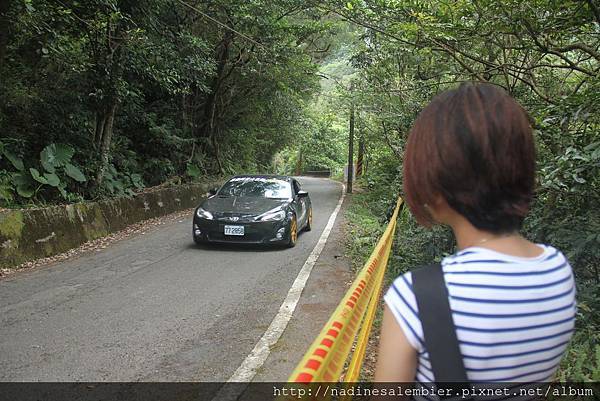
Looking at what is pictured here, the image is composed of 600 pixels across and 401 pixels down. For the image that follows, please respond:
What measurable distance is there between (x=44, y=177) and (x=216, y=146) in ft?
37.3

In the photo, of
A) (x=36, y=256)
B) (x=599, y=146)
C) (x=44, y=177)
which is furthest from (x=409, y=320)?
(x=44, y=177)

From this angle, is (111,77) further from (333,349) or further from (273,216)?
→ (333,349)

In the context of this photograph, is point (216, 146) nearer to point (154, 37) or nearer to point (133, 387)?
point (154, 37)

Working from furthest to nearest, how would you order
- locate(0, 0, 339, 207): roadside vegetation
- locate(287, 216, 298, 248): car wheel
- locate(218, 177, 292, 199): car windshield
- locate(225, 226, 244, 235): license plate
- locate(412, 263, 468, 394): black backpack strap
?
locate(218, 177, 292, 199): car windshield, locate(0, 0, 339, 207): roadside vegetation, locate(287, 216, 298, 248): car wheel, locate(225, 226, 244, 235): license plate, locate(412, 263, 468, 394): black backpack strap

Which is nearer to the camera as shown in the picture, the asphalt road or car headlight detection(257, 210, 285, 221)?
the asphalt road

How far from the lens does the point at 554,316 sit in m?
1.22

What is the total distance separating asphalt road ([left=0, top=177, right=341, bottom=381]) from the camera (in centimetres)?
384

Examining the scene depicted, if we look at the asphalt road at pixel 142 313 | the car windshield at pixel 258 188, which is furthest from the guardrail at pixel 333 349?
the car windshield at pixel 258 188

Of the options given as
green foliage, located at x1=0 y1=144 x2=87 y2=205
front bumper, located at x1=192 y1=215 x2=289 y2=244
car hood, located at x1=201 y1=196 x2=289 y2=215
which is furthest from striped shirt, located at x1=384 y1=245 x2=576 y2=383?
green foliage, located at x1=0 y1=144 x2=87 y2=205

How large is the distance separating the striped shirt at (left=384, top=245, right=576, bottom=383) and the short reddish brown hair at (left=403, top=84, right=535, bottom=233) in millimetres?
126

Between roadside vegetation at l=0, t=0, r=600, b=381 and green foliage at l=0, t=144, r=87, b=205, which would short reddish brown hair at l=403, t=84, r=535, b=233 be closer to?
roadside vegetation at l=0, t=0, r=600, b=381

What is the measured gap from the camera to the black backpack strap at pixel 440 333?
111cm

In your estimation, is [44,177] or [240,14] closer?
[44,177]

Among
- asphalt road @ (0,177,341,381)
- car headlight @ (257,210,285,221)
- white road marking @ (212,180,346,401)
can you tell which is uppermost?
car headlight @ (257,210,285,221)
